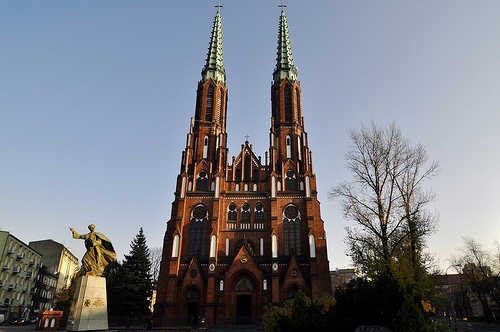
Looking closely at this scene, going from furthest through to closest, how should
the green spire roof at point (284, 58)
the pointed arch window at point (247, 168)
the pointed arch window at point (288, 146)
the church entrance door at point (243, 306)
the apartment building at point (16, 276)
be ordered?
1. the green spire roof at point (284, 58)
2. the apartment building at point (16, 276)
3. the pointed arch window at point (288, 146)
4. the pointed arch window at point (247, 168)
5. the church entrance door at point (243, 306)

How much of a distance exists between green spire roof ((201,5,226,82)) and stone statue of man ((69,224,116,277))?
36673 millimetres

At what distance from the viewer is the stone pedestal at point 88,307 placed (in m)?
11.7

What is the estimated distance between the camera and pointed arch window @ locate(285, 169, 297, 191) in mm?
38531

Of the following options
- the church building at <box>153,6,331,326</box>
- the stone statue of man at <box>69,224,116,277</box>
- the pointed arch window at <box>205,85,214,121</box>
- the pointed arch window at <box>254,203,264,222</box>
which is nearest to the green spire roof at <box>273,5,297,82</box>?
the church building at <box>153,6,331,326</box>

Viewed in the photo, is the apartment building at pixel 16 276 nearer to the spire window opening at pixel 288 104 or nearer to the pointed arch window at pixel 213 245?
the pointed arch window at pixel 213 245

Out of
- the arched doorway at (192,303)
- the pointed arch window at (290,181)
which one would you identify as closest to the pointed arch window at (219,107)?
the pointed arch window at (290,181)

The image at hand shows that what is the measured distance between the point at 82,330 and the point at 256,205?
26.8 m

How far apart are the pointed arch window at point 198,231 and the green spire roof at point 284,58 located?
21.7 metres

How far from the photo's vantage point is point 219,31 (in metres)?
54.5

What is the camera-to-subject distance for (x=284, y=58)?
162ft

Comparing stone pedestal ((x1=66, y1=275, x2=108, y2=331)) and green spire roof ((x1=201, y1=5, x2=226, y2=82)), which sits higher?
green spire roof ((x1=201, y1=5, x2=226, y2=82))

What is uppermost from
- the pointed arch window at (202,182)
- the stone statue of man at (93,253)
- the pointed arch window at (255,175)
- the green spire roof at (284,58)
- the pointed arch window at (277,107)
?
the green spire roof at (284,58)

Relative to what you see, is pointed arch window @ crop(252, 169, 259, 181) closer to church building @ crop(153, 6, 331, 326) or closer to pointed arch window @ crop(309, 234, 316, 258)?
church building @ crop(153, 6, 331, 326)

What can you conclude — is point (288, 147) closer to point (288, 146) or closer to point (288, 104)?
point (288, 146)
